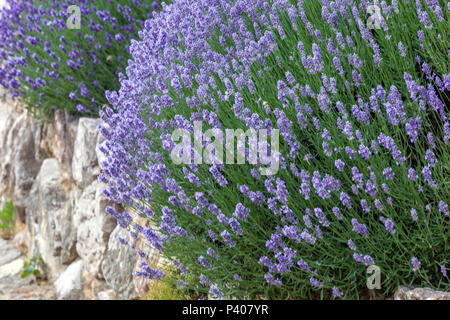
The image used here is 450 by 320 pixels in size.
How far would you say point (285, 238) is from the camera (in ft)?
7.61

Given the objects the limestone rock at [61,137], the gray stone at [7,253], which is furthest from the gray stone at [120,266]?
the gray stone at [7,253]

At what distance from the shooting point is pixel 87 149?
433 centimetres

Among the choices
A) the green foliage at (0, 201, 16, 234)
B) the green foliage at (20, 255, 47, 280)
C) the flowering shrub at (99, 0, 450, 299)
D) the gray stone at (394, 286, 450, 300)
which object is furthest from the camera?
the green foliage at (0, 201, 16, 234)

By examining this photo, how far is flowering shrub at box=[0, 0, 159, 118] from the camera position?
174 inches

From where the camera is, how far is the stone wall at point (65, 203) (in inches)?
157

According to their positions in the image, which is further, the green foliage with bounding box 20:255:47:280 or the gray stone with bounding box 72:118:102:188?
the green foliage with bounding box 20:255:47:280

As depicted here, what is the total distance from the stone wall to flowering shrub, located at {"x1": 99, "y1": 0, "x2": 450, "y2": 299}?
111 cm

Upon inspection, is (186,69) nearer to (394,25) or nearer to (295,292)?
(394,25)

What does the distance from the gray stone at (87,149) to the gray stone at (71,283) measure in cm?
71

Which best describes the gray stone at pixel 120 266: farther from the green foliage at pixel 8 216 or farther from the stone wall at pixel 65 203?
the green foliage at pixel 8 216

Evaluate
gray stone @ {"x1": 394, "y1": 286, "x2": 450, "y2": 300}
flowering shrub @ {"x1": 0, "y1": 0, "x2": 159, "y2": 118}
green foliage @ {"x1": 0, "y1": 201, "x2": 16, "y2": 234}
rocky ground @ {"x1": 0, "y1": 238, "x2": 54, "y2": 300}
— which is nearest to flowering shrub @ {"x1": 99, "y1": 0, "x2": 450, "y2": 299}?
gray stone @ {"x1": 394, "y1": 286, "x2": 450, "y2": 300}

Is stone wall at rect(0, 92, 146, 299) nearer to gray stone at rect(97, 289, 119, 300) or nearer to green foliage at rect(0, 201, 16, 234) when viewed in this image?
gray stone at rect(97, 289, 119, 300)

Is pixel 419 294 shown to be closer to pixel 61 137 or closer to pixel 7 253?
pixel 61 137
